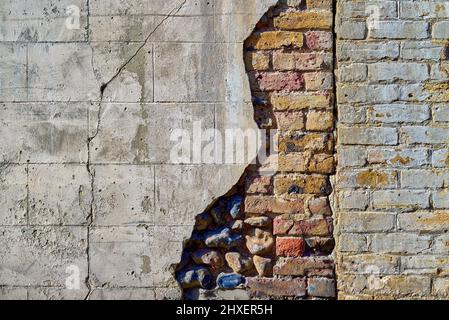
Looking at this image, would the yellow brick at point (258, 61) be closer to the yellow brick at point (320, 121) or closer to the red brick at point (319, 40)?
the red brick at point (319, 40)

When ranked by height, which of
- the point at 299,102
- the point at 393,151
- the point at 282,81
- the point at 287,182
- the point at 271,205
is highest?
the point at 282,81

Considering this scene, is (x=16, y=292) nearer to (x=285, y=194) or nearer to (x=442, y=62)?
(x=285, y=194)

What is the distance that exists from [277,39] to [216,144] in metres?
0.58

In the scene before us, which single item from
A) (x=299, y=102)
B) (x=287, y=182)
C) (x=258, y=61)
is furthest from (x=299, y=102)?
(x=287, y=182)

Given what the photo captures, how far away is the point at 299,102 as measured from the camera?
307 centimetres

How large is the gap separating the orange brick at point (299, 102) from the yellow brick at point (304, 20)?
324mm

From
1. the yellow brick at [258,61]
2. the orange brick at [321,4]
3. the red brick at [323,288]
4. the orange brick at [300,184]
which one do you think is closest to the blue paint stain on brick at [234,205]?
the orange brick at [300,184]

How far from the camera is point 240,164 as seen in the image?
307 centimetres

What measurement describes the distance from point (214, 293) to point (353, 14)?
57.8 inches

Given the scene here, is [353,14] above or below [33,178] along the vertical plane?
above

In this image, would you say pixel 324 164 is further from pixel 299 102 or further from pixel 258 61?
pixel 258 61

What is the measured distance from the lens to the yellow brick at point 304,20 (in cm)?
307

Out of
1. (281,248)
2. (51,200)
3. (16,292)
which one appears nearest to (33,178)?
(51,200)
